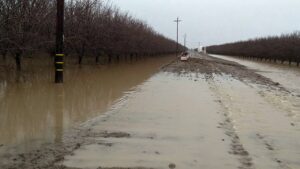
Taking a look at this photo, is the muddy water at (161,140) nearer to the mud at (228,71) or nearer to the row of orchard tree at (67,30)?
the row of orchard tree at (67,30)

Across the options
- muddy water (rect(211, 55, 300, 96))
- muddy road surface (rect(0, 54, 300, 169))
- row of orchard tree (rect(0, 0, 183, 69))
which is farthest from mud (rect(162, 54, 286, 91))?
muddy road surface (rect(0, 54, 300, 169))

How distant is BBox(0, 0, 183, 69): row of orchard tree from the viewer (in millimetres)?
19781

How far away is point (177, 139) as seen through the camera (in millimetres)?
8578

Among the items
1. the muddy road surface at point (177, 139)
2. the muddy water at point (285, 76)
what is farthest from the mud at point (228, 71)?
the muddy road surface at point (177, 139)

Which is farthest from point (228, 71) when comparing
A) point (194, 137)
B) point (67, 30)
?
point (194, 137)

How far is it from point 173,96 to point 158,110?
3.91 metres

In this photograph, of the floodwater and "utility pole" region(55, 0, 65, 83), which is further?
"utility pole" region(55, 0, 65, 83)

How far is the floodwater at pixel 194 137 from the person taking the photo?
6879 mm

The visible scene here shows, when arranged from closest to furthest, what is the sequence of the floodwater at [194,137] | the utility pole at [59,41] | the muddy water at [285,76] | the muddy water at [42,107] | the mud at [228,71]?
the floodwater at [194,137], the muddy water at [42,107], the utility pole at [59,41], the muddy water at [285,76], the mud at [228,71]

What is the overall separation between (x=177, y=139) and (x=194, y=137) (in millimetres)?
437

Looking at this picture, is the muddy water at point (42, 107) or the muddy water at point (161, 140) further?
the muddy water at point (42, 107)

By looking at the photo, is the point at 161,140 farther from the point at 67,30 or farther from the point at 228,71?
the point at 228,71

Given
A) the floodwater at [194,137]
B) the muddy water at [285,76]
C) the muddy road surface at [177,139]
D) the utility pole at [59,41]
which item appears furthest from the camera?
the muddy water at [285,76]

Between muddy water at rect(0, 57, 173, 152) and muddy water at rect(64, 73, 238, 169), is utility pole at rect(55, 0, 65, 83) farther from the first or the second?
muddy water at rect(64, 73, 238, 169)
